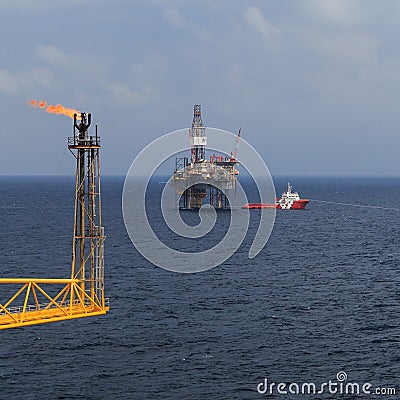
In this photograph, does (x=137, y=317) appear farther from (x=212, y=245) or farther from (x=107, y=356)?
(x=212, y=245)

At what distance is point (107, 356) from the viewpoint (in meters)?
59.2

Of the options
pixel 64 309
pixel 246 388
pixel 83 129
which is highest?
pixel 83 129

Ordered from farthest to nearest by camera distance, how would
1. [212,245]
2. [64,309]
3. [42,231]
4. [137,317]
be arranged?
1. [42,231]
2. [212,245]
3. [137,317]
4. [64,309]

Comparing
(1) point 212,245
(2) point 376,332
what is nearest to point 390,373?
(2) point 376,332

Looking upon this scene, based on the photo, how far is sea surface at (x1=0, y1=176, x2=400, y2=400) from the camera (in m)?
53.6

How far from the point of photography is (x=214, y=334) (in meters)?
66.2

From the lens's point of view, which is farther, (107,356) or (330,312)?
(330,312)

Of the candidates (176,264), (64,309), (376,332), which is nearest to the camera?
(64,309)

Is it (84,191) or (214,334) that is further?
(214,334)

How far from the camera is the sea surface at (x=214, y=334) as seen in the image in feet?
176

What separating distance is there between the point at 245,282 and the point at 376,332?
29843 millimetres

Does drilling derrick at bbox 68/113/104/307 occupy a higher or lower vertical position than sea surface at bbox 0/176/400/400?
higher

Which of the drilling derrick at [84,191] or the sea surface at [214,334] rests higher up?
the drilling derrick at [84,191]

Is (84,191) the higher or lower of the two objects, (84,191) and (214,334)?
the higher
